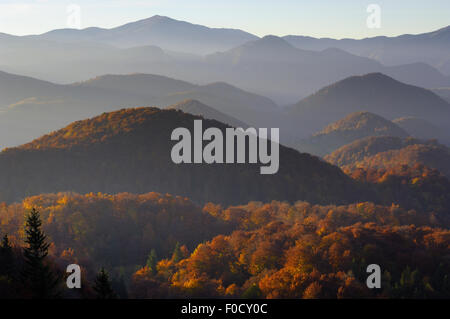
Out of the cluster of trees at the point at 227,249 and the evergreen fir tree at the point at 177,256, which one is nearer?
the cluster of trees at the point at 227,249

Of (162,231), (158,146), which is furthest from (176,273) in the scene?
(158,146)

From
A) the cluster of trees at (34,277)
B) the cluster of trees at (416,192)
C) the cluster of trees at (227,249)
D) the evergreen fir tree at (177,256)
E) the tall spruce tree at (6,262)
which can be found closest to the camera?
the cluster of trees at (34,277)

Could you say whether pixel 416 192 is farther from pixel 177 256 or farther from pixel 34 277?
pixel 34 277

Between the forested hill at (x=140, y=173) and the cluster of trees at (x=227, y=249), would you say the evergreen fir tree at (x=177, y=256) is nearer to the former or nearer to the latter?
the cluster of trees at (x=227, y=249)

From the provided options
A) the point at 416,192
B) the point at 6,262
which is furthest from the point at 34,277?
the point at 416,192

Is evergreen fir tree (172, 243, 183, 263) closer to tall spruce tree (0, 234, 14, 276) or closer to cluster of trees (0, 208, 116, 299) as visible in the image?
cluster of trees (0, 208, 116, 299)

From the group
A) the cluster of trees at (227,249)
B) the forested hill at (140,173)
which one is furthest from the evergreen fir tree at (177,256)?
the forested hill at (140,173)
